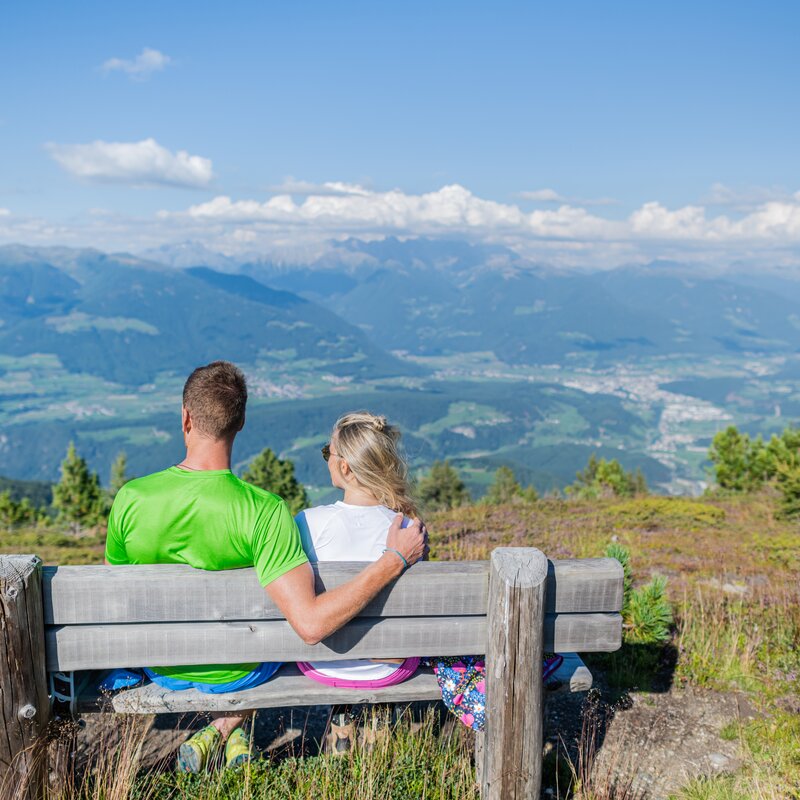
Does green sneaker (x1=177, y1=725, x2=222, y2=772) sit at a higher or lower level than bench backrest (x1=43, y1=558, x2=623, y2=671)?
lower

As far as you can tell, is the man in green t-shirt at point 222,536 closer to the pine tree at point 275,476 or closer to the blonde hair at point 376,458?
the blonde hair at point 376,458

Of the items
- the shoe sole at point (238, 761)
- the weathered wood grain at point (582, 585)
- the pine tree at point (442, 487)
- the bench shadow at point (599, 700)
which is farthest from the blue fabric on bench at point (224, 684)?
the pine tree at point (442, 487)

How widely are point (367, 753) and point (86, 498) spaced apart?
112 ft

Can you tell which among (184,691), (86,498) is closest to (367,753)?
(184,691)

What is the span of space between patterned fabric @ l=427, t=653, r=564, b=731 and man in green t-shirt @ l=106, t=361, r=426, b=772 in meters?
0.70

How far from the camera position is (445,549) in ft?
31.5

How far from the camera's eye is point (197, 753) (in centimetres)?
329

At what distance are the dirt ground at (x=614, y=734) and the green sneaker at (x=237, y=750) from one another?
14.7 inches

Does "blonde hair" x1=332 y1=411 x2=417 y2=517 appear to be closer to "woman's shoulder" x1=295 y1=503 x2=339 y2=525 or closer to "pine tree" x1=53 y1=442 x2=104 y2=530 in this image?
"woman's shoulder" x1=295 y1=503 x2=339 y2=525

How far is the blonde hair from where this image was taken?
11.1 ft

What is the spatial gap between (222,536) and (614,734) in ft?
8.95

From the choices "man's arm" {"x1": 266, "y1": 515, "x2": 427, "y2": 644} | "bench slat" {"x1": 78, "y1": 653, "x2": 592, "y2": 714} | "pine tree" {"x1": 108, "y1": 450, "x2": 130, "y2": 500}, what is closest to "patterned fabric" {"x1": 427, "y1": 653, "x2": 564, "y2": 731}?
"bench slat" {"x1": 78, "y1": 653, "x2": 592, "y2": 714}

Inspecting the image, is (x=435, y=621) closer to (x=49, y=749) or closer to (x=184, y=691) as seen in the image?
(x=184, y=691)

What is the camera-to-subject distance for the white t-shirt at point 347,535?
3.21 meters
